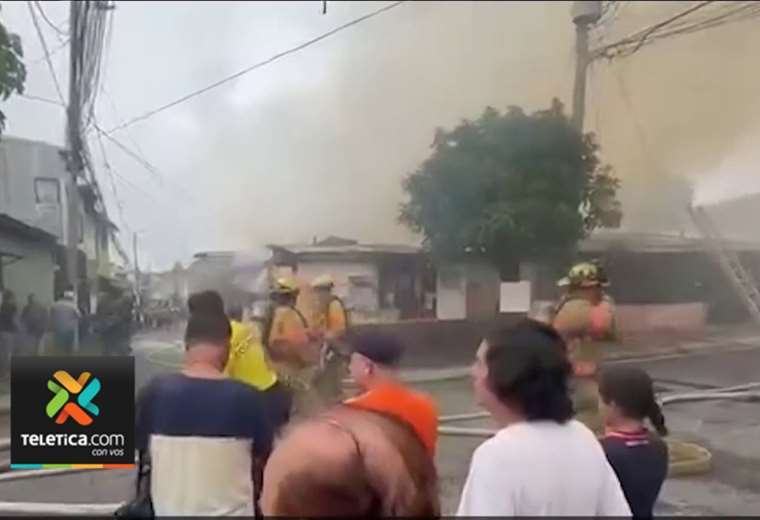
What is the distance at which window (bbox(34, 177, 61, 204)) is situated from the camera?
2223mm

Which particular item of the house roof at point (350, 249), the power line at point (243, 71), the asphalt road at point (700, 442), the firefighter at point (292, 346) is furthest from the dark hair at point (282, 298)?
the power line at point (243, 71)

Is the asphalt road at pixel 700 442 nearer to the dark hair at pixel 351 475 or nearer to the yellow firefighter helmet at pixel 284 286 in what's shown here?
the yellow firefighter helmet at pixel 284 286

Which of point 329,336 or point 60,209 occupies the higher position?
point 60,209

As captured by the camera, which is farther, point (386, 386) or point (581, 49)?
point (581, 49)

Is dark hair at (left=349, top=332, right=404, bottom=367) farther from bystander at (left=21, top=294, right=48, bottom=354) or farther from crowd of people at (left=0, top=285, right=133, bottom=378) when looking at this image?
bystander at (left=21, top=294, right=48, bottom=354)

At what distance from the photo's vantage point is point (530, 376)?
128cm

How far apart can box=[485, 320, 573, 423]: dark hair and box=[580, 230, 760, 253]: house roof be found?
0.90 m

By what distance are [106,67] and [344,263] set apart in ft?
2.45

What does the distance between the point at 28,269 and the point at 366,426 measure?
1.53 meters

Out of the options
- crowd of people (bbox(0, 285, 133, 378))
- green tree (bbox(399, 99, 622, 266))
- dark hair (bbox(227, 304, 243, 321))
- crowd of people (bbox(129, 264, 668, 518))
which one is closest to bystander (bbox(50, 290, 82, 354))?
crowd of people (bbox(0, 285, 133, 378))

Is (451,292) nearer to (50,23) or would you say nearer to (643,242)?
(643,242)

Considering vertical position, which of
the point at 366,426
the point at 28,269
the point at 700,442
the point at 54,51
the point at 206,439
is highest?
the point at 54,51

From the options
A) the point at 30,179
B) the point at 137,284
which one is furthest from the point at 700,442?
the point at 30,179

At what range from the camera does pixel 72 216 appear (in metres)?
2.21
